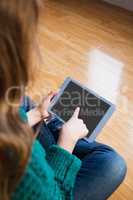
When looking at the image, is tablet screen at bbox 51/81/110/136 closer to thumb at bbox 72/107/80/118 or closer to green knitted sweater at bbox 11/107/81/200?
thumb at bbox 72/107/80/118

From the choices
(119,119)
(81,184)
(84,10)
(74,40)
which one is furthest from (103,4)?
(81,184)

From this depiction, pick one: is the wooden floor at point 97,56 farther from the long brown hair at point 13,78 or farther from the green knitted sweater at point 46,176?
the long brown hair at point 13,78

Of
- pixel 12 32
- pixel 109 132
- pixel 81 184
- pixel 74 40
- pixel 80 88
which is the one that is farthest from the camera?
pixel 74 40

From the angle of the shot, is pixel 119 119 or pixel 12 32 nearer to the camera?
pixel 12 32

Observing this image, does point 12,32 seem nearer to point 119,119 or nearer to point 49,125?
point 49,125

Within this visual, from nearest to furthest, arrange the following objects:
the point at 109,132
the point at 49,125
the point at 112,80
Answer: the point at 49,125, the point at 109,132, the point at 112,80

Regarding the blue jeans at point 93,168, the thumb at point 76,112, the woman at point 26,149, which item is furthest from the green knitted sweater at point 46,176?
the thumb at point 76,112

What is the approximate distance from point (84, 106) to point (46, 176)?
50 cm

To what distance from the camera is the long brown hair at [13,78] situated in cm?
47

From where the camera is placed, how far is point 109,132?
55.4 inches

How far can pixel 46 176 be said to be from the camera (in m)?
0.65

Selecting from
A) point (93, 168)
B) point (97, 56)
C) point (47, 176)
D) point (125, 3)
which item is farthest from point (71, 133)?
point (125, 3)

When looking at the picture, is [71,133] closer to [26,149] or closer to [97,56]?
[26,149]

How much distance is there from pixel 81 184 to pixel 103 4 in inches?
57.5
